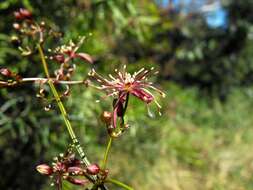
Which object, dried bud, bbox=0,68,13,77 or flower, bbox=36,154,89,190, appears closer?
flower, bbox=36,154,89,190

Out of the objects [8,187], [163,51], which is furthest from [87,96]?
[163,51]

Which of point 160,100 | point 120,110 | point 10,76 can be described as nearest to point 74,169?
point 120,110

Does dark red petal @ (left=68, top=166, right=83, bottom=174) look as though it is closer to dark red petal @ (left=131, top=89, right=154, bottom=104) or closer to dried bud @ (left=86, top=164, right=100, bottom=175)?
dried bud @ (left=86, top=164, right=100, bottom=175)

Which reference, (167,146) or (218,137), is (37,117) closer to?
(167,146)

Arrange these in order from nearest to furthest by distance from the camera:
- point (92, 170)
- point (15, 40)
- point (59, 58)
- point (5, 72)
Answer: point (92, 170)
point (5, 72)
point (59, 58)
point (15, 40)

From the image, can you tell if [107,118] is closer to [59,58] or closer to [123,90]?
[123,90]

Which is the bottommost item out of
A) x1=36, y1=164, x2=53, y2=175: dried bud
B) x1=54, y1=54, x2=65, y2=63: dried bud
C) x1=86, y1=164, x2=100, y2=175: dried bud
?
x1=86, y1=164, x2=100, y2=175: dried bud

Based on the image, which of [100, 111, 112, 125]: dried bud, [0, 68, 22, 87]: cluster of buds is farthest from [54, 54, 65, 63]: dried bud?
[100, 111, 112, 125]: dried bud
